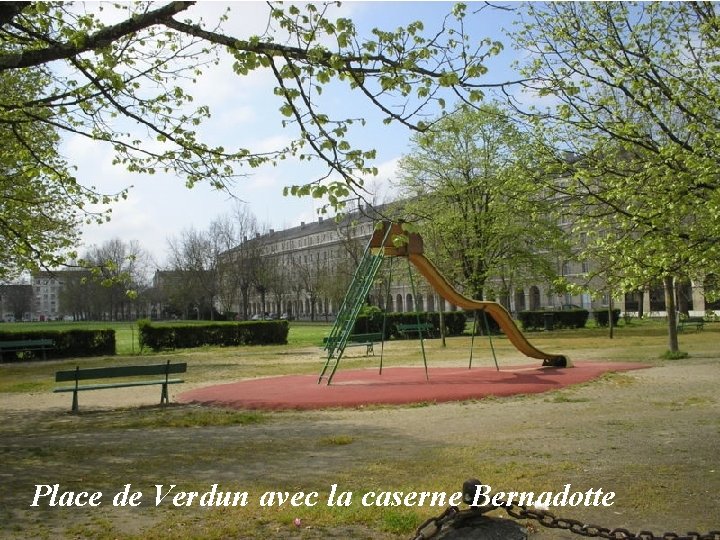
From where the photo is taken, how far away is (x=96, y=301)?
102m

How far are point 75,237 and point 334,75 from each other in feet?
69.5

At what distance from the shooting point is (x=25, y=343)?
29.8 m

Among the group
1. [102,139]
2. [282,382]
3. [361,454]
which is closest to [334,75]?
[361,454]

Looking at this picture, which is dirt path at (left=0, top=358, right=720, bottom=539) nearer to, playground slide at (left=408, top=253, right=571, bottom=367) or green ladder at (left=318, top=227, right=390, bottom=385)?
green ladder at (left=318, top=227, right=390, bottom=385)

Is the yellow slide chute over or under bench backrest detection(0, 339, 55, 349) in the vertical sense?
over

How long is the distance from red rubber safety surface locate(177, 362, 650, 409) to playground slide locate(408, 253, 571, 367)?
20.0 inches

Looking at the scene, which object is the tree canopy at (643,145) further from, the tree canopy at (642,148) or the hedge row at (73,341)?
the hedge row at (73,341)

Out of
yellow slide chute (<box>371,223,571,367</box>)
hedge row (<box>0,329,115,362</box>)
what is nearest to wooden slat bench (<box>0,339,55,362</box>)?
hedge row (<box>0,329,115,362</box>)

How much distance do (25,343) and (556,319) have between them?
3323cm

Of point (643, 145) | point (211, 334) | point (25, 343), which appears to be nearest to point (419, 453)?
point (643, 145)

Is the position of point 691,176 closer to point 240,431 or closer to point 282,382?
point 240,431

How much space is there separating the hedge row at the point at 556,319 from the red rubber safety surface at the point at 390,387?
26.7m

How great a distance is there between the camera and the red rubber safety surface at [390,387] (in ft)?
46.3

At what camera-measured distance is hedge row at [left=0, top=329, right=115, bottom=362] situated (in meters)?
30.9
